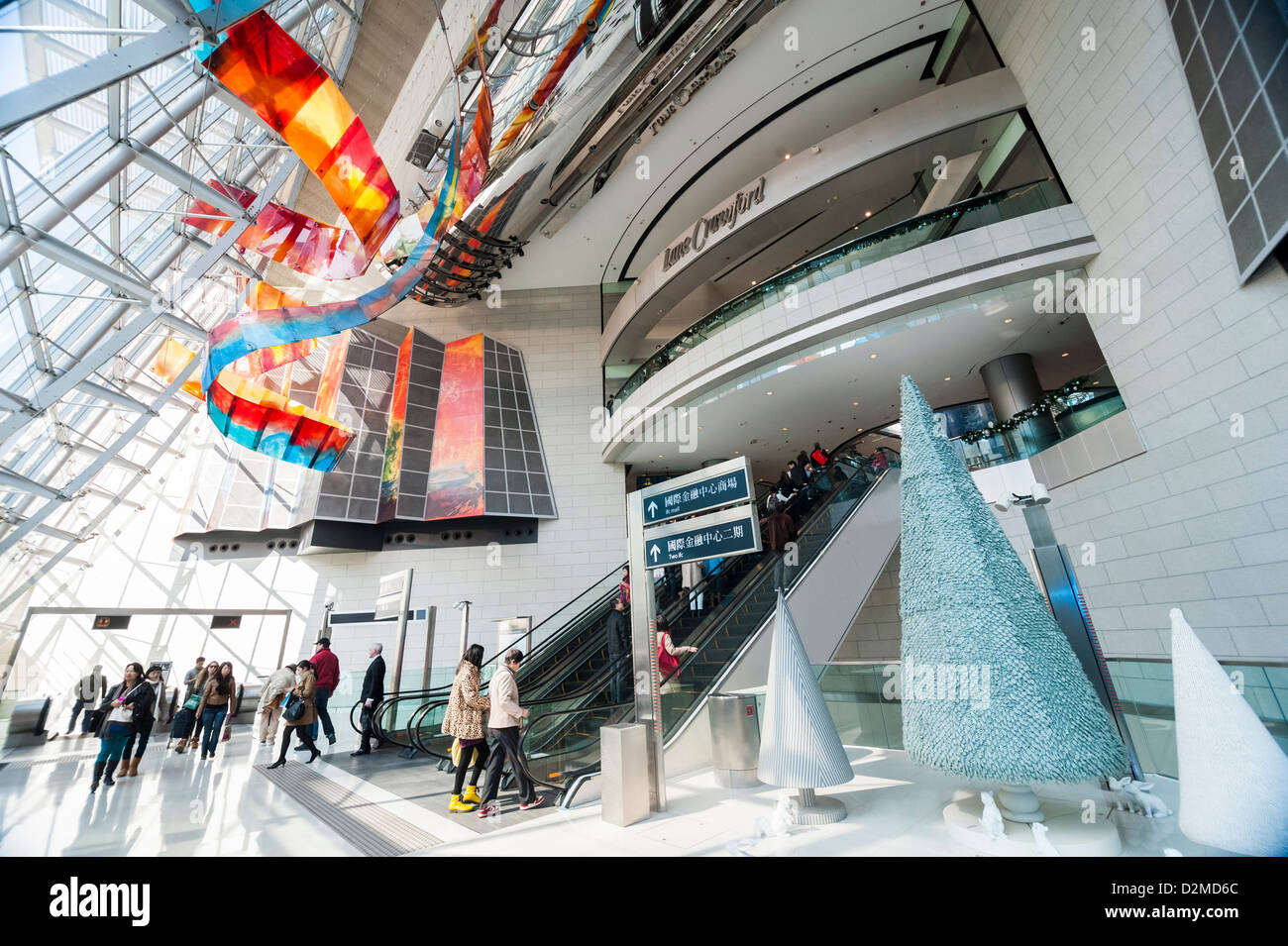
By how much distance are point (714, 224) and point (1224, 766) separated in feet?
46.6

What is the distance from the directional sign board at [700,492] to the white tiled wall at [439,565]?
10283 mm

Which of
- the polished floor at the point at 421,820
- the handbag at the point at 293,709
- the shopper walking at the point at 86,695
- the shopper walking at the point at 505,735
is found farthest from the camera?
the shopper walking at the point at 86,695

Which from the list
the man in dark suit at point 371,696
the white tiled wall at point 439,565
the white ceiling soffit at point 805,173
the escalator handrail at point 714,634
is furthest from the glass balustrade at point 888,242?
the man in dark suit at point 371,696

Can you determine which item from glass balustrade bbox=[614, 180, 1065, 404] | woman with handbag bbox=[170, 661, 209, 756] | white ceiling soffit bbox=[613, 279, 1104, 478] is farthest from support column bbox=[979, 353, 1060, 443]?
woman with handbag bbox=[170, 661, 209, 756]

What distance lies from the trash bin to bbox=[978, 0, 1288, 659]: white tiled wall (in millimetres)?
5992

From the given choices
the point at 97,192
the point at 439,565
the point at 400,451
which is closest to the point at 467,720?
the point at 97,192

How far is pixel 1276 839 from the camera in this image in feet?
7.72

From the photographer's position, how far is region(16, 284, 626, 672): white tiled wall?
14.4m

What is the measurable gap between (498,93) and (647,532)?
31.2ft

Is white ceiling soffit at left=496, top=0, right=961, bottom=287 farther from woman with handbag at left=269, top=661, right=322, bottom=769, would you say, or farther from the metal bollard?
the metal bollard

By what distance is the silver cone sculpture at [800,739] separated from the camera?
389 centimetres

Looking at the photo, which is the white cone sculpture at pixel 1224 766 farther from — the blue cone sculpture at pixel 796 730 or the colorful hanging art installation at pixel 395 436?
the colorful hanging art installation at pixel 395 436
